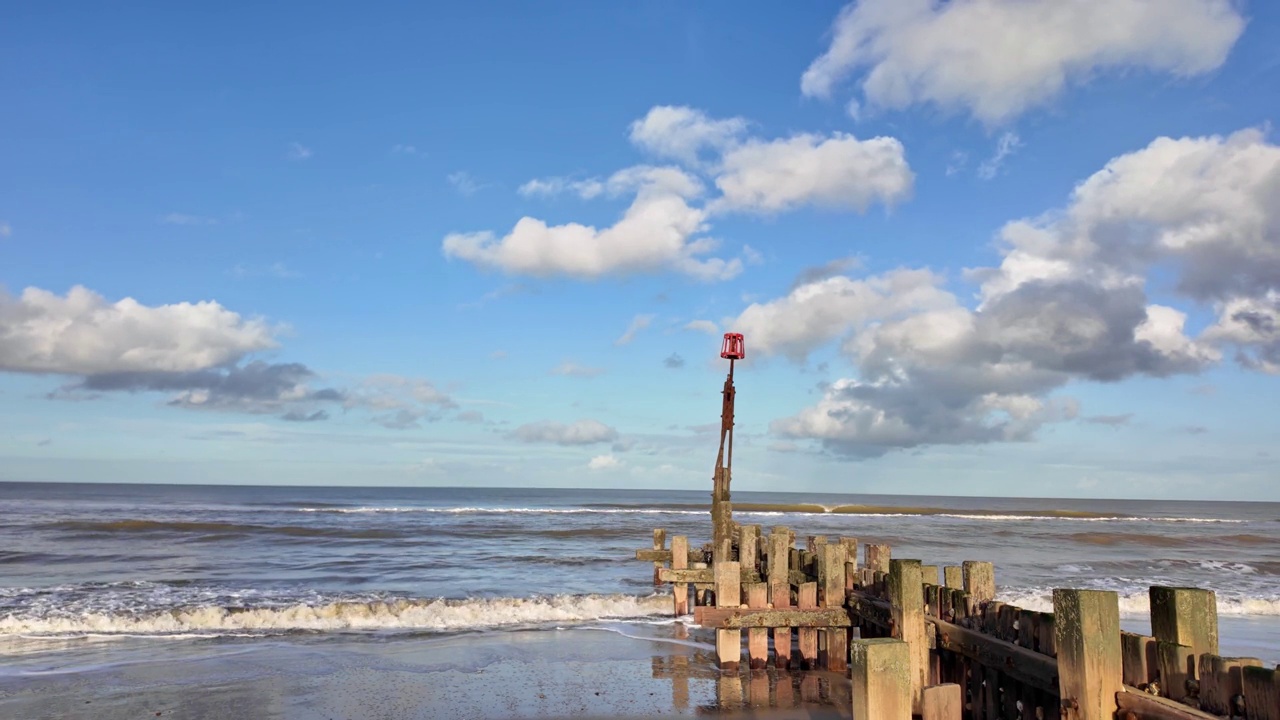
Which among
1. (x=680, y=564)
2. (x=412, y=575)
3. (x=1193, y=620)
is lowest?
(x=412, y=575)

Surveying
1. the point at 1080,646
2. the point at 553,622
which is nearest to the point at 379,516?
the point at 553,622

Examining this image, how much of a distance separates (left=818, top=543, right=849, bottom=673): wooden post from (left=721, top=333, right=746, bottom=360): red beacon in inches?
251

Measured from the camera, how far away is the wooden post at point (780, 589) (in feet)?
35.0

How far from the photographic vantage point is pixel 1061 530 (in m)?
45.3

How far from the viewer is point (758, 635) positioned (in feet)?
35.4

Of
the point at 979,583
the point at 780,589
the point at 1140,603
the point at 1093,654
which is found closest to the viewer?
the point at 1093,654

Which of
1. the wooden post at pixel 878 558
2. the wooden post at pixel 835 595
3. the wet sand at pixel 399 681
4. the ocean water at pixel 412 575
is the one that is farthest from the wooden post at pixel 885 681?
the ocean water at pixel 412 575

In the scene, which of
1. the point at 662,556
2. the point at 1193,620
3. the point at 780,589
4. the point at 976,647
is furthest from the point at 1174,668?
the point at 662,556

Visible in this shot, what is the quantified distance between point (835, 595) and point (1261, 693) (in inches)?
268

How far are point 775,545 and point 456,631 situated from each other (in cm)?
660

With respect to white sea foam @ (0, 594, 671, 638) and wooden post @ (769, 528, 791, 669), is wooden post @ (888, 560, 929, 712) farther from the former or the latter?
white sea foam @ (0, 594, 671, 638)

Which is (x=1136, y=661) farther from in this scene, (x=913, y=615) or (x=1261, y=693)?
(x=913, y=615)

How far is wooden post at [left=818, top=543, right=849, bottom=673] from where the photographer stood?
10703mm

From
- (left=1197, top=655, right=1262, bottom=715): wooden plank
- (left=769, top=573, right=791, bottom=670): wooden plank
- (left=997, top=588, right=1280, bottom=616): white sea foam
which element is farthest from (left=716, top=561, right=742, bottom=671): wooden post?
(left=997, top=588, right=1280, bottom=616): white sea foam
